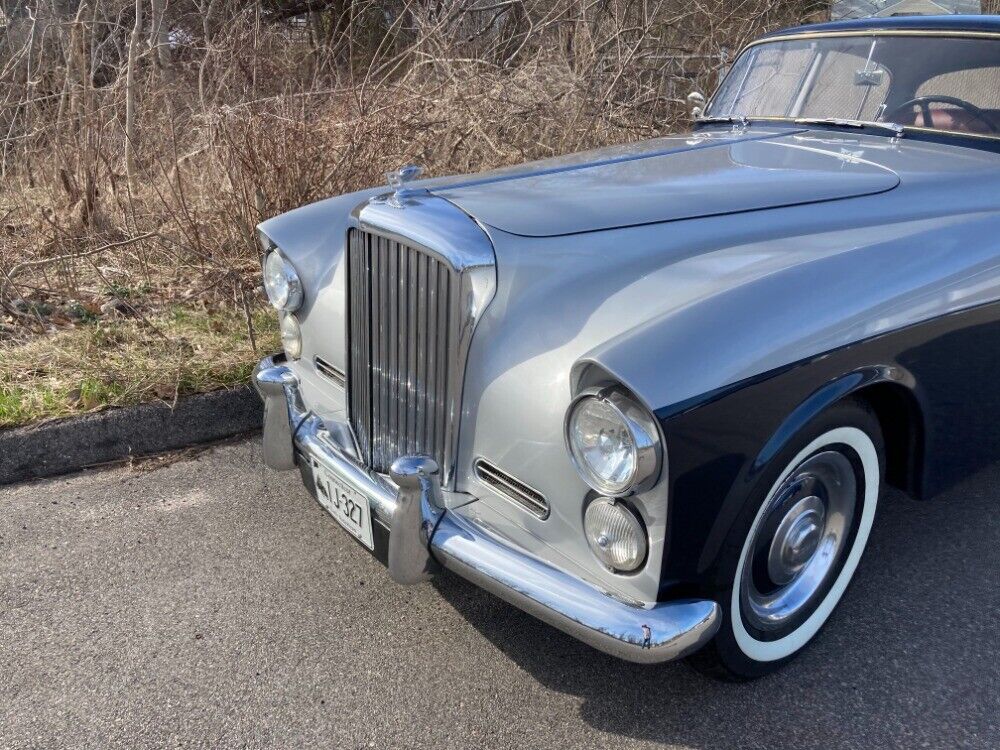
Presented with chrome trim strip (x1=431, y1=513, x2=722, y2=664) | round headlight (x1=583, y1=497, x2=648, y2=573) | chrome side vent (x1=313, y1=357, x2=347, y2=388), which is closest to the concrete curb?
chrome side vent (x1=313, y1=357, x2=347, y2=388)

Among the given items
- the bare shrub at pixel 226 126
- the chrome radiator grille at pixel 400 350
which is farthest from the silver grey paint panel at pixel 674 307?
the bare shrub at pixel 226 126

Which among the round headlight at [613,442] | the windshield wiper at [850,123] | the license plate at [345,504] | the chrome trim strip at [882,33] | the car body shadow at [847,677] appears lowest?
the car body shadow at [847,677]

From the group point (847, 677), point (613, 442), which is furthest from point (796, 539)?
point (613, 442)

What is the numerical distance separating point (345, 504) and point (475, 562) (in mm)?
504

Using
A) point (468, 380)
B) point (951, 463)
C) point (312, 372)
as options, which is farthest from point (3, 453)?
point (951, 463)

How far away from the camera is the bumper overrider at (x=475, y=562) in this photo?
5.88 feet

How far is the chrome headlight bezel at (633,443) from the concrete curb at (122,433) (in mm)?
2218

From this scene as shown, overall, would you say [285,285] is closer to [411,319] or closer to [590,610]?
[411,319]

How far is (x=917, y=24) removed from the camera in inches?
123

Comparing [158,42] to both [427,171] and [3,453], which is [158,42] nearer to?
[427,171]

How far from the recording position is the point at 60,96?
521 cm

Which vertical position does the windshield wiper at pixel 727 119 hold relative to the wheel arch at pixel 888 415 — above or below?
above

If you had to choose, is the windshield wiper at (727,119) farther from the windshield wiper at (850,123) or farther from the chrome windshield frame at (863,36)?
the windshield wiper at (850,123)

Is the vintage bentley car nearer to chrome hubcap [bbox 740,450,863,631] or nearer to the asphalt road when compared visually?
chrome hubcap [bbox 740,450,863,631]
